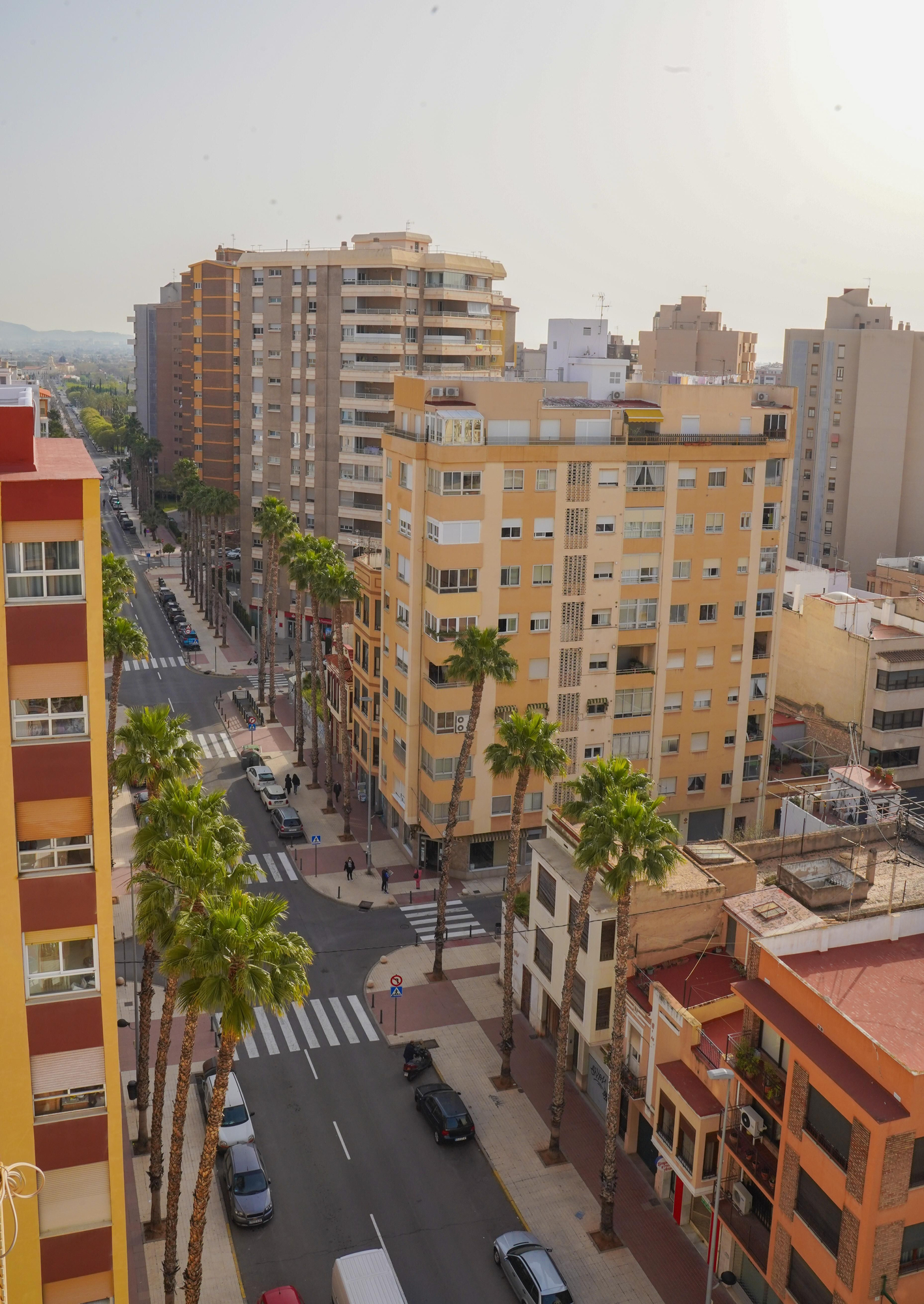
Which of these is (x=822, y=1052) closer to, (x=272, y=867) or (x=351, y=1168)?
(x=351, y=1168)

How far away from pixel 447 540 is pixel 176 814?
27036 mm

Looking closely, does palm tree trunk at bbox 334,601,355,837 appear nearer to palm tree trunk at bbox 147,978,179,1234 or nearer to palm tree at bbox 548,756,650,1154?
palm tree at bbox 548,756,650,1154

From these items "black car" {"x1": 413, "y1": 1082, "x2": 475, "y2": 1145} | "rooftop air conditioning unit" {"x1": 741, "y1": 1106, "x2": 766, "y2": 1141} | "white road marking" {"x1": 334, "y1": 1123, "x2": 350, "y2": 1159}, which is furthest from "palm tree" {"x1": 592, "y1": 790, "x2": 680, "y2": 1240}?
"white road marking" {"x1": 334, "y1": 1123, "x2": 350, "y2": 1159}

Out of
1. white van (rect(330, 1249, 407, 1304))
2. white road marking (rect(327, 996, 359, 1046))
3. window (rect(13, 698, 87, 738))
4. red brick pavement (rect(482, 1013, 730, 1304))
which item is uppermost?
window (rect(13, 698, 87, 738))

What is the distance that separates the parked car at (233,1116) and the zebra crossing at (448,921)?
50.0 ft

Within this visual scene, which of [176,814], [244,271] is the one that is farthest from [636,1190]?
[244,271]

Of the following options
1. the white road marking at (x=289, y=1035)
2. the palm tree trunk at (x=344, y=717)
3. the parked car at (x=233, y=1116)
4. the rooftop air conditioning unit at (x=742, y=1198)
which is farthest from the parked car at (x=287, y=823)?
the rooftop air conditioning unit at (x=742, y=1198)

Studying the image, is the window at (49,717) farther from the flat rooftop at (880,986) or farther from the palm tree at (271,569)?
the palm tree at (271,569)

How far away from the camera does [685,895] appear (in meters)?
43.0

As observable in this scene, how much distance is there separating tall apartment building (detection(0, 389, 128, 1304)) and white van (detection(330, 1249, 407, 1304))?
727 centimetres

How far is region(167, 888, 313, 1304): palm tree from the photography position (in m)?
27.1

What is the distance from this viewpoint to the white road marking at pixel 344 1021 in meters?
49.8

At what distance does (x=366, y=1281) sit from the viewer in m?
34.5

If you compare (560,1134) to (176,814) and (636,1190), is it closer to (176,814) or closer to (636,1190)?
(636,1190)
